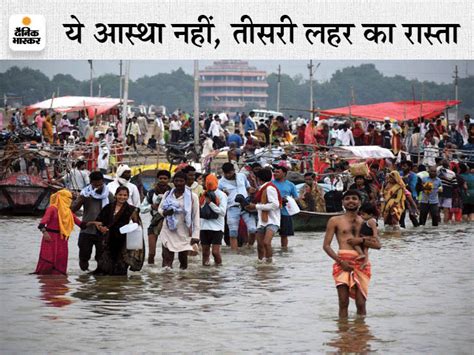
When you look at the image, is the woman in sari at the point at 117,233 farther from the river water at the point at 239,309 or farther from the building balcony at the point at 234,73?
the building balcony at the point at 234,73

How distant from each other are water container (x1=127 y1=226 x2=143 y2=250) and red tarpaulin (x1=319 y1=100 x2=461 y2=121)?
19490mm

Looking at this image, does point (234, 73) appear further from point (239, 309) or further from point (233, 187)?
point (239, 309)

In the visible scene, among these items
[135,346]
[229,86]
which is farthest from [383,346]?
[229,86]

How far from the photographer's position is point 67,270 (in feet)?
48.9

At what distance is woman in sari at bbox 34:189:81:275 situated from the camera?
541 inches

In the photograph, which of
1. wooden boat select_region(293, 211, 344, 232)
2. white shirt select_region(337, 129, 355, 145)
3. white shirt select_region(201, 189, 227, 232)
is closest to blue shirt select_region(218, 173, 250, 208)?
white shirt select_region(201, 189, 227, 232)

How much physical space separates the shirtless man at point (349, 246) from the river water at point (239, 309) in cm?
42

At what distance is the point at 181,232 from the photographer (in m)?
14.1

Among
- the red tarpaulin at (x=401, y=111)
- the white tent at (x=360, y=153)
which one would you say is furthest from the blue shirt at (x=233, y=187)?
the red tarpaulin at (x=401, y=111)

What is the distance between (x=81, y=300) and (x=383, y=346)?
3.65m

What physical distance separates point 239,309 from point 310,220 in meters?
9.50

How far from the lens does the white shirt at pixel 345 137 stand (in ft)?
104

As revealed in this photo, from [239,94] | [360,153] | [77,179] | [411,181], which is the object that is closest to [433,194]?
[411,181]

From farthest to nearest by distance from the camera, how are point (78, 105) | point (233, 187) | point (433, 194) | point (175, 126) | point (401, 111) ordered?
point (175, 126) < point (78, 105) < point (401, 111) < point (433, 194) < point (233, 187)
